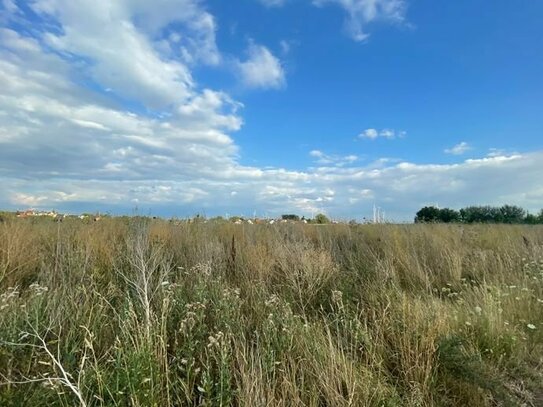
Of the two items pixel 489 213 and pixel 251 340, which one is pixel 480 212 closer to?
pixel 489 213

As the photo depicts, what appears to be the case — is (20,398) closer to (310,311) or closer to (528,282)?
(310,311)

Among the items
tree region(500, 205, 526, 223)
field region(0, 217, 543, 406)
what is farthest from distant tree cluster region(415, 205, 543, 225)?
field region(0, 217, 543, 406)

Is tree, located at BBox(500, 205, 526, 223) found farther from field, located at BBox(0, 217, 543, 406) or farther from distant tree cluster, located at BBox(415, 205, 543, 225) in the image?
field, located at BBox(0, 217, 543, 406)

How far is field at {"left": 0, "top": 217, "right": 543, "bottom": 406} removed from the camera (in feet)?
10.9

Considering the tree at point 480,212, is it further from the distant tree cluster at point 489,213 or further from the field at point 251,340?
the field at point 251,340

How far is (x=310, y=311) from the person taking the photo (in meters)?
6.31

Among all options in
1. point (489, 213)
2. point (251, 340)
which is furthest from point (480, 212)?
point (251, 340)

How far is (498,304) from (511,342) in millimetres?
1276

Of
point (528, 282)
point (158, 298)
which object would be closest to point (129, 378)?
point (158, 298)

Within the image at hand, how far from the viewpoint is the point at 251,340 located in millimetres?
4289

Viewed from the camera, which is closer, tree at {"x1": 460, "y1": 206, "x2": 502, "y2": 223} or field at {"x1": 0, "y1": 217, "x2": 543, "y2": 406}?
field at {"x1": 0, "y1": 217, "x2": 543, "y2": 406}

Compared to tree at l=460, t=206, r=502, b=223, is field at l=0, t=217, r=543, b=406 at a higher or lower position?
lower

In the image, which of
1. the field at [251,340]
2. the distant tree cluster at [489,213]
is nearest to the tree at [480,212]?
the distant tree cluster at [489,213]

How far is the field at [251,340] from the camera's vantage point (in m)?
3.33
